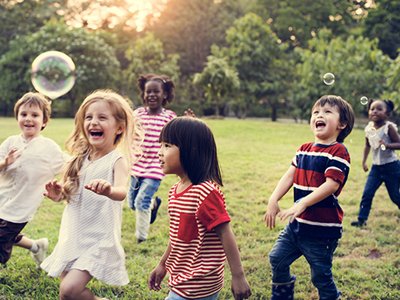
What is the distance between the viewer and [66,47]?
33.0 metres

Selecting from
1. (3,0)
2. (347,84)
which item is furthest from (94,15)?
(347,84)

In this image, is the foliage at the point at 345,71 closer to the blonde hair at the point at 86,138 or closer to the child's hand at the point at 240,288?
the blonde hair at the point at 86,138

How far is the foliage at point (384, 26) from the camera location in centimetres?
3036

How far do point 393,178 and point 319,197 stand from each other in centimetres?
361

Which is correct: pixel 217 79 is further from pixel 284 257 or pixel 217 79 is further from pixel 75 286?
pixel 75 286

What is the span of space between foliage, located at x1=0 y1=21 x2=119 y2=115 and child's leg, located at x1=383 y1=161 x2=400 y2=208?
1110 inches

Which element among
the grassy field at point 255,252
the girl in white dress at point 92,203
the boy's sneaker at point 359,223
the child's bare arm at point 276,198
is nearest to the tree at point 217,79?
the grassy field at point 255,252

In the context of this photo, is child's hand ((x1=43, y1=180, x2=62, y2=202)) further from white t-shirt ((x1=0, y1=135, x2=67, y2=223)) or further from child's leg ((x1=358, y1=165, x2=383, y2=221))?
child's leg ((x1=358, y1=165, x2=383, y2=221))

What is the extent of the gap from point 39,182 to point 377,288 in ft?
9.81

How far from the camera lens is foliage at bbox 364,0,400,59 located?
99.6 feet

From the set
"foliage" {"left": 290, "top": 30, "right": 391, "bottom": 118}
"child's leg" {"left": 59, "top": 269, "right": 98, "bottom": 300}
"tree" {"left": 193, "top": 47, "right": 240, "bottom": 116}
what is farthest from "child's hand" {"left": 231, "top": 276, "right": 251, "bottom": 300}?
"tree" {"left": 193, "top": 47, "right": 240, "bottom": 116}

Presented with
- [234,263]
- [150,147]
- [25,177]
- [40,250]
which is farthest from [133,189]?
[234,263]

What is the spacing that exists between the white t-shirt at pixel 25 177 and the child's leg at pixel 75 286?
50.4 inches

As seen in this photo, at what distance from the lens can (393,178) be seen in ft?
20.9
